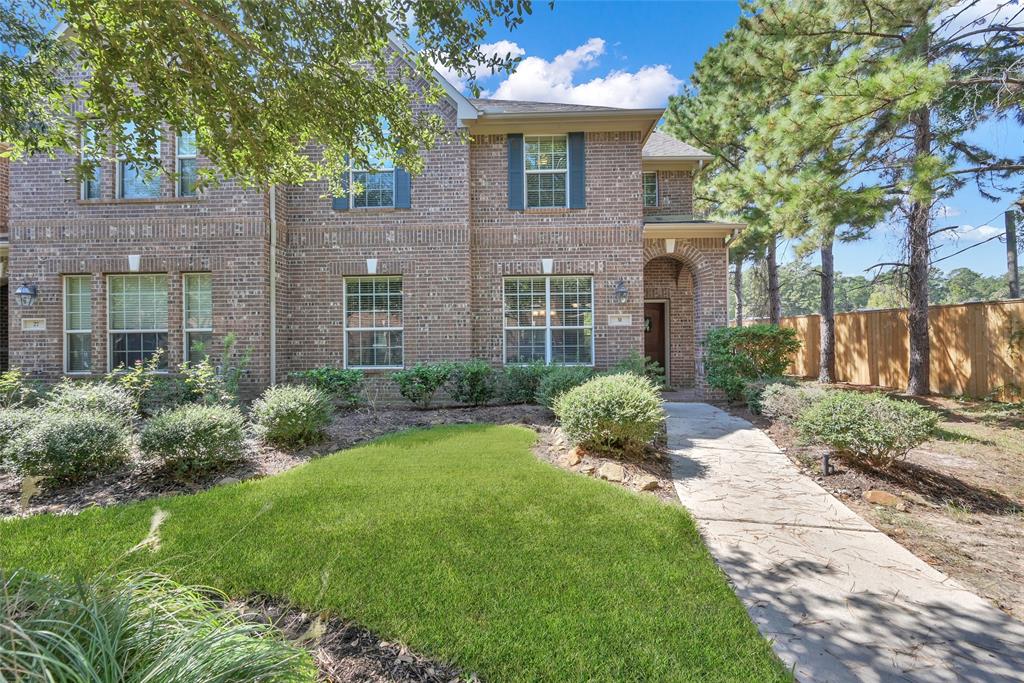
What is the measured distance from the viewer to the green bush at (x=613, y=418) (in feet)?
16.7

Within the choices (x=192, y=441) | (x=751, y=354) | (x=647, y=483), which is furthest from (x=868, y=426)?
(x=192, y=441)

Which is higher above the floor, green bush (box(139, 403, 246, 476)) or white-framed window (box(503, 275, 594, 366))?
white-framed window (box(503, 275, 594, 366))

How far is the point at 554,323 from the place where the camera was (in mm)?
9766

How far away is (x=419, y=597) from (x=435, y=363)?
6.84 m

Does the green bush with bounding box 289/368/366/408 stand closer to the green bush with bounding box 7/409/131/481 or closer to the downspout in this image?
the downspout

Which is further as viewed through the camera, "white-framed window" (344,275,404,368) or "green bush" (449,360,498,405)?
"white-framed window" (344,275,404,368)

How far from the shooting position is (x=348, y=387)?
842cm

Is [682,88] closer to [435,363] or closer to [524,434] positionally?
[435,363]

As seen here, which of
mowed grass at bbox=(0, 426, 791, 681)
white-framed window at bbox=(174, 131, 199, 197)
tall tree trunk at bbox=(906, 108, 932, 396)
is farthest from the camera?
white-framed window at bbox=(174, 131, 199, 197)

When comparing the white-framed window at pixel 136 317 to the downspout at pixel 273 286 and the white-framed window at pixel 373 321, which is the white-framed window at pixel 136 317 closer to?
the downspout at pixel 273 286

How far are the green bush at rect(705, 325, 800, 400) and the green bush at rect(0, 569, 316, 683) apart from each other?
862cm

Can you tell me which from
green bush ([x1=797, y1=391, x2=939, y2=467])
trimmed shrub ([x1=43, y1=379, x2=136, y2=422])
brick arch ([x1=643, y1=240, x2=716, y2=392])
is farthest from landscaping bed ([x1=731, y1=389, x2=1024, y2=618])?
trimmed shrub ([x1=43, y1=379, x2=136, y2=422])

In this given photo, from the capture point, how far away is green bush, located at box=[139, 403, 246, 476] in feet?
15.4

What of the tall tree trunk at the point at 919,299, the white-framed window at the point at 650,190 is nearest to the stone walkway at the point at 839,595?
the tall tree trunk at the point at 919,299
